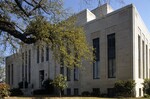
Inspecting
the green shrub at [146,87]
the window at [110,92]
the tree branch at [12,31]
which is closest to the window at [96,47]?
the window at [110,92]

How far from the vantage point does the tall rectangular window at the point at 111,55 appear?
135 ft

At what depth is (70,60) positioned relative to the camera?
2145 cm

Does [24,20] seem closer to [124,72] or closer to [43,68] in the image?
[124,72]

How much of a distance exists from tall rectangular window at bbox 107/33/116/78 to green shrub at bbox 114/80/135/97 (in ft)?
15.7

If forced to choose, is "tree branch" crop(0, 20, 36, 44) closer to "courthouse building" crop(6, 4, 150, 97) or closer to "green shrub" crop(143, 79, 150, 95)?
"courthouse building" crop(6, 4, 150, 97)

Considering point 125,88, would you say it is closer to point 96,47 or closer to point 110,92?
point 110,92

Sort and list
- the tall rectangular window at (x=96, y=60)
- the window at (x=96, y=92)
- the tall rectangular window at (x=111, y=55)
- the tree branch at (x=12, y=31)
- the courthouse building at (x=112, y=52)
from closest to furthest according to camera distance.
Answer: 1. the tree branch at (x=12, y=31)
2. the courthouse building at (x=112, y=52)
3. the tall rectangular window at (x=111, y=55)
4. the window at (x=96, y=92)
5. the tall rectangular window at (x=96, y=60)

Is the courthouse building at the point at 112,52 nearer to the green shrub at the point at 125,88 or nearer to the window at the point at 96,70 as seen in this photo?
the window at the point at 96,70

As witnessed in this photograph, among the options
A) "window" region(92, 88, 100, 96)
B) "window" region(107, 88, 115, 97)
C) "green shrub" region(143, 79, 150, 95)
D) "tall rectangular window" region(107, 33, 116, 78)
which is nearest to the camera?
"green shrub" region(143, 79, 150, 95)

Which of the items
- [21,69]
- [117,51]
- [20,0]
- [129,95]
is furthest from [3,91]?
[21,69]

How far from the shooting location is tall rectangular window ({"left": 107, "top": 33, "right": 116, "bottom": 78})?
4109 cm

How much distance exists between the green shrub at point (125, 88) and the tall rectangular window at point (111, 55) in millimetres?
4775

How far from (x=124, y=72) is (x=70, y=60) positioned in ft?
61.0

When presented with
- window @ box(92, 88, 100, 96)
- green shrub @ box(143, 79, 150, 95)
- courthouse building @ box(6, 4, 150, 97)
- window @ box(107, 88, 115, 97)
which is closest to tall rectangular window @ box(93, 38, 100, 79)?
courthouse building @ box(6, 4, 150, 97)
